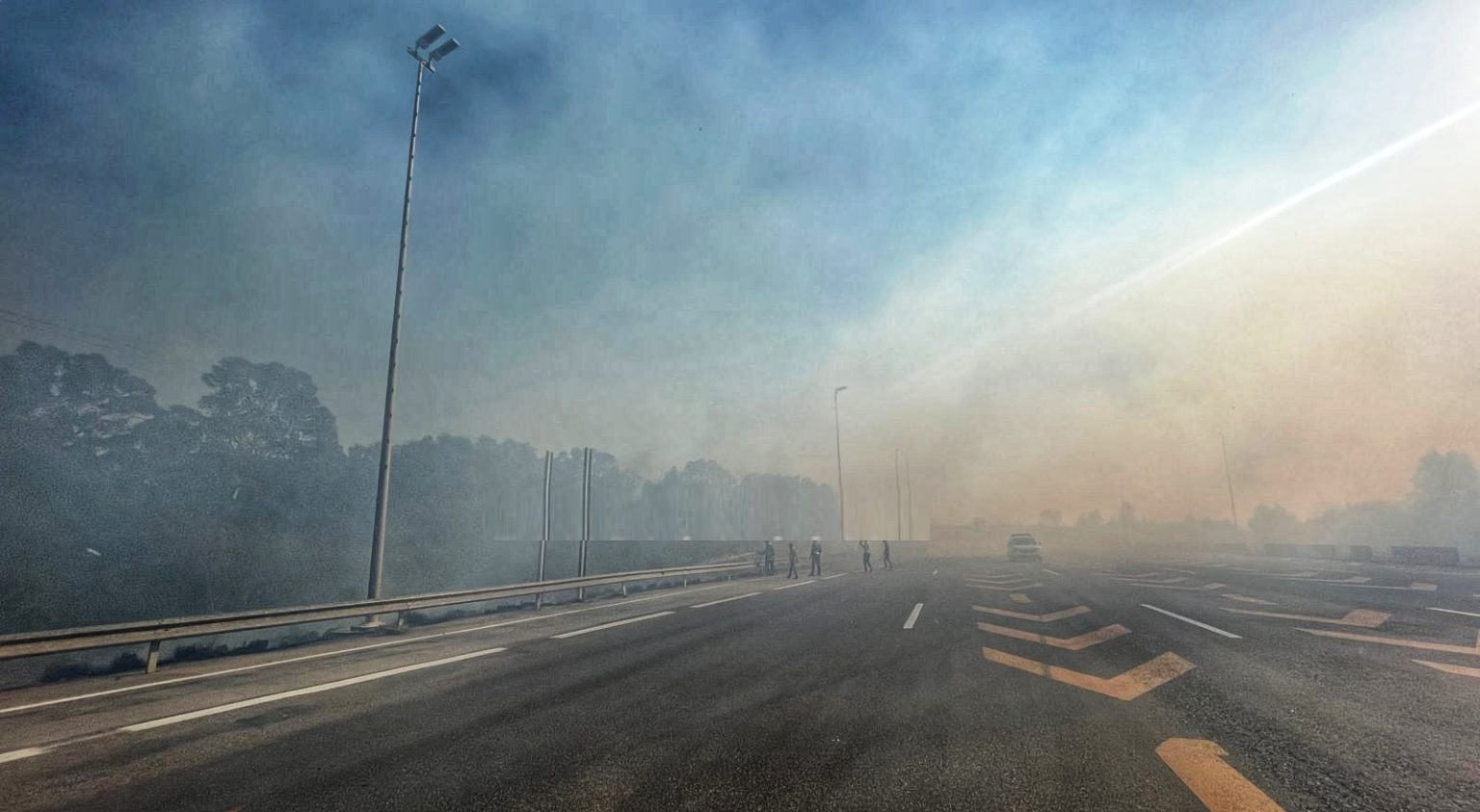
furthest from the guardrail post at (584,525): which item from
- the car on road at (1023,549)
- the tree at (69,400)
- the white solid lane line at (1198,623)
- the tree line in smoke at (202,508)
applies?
the tree at (69,400)

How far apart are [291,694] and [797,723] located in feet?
17.8

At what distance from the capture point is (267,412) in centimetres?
5209

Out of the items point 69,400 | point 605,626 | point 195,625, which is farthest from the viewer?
point 69,400

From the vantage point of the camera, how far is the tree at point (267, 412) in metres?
49.3

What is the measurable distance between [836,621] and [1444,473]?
4948 inches

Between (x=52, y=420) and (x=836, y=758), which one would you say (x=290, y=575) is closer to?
(x=52, y=420)

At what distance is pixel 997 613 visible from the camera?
35.9 ft

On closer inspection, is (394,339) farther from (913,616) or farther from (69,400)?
(69,400)

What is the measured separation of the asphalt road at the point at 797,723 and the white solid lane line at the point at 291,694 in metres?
0.04

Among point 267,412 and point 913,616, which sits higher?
point 267,412

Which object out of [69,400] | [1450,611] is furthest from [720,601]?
[69,400]

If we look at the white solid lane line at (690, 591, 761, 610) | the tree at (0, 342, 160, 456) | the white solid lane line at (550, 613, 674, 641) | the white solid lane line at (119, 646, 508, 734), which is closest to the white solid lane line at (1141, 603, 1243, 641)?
the white solid lane line at (690, 591, 761, 610)

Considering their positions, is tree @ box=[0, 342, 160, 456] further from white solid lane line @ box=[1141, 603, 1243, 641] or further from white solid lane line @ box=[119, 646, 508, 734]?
white solid lane line @ box=[1141, 603, 1243, 641]

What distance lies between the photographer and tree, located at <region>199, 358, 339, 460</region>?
49281 mm
